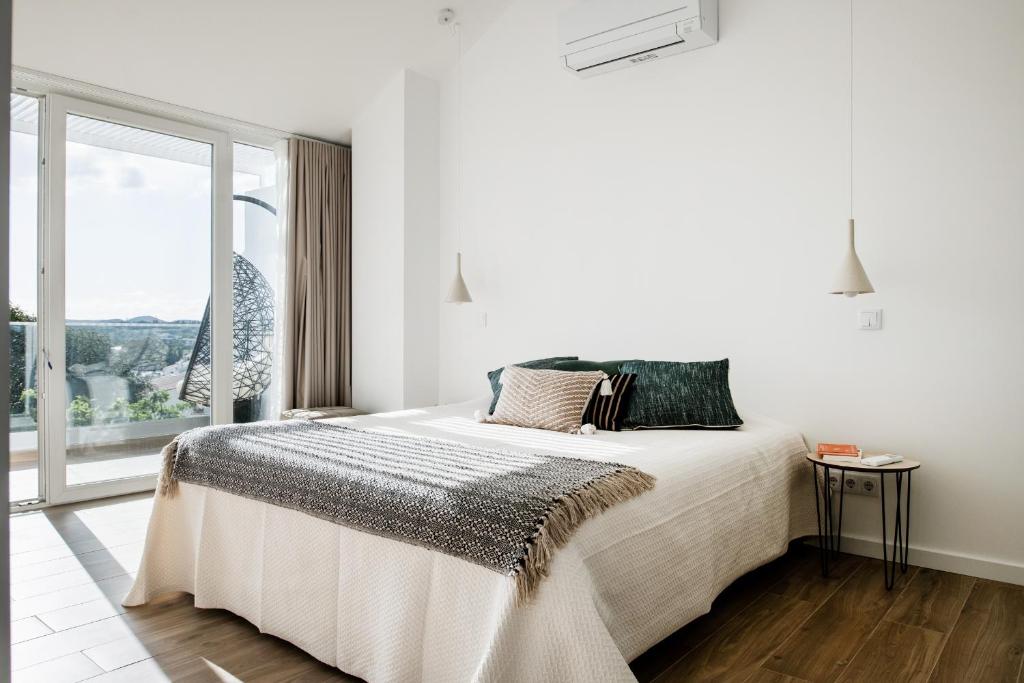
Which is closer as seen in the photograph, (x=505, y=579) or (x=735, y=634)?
(x=505, y=579)

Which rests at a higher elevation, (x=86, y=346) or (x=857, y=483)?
(x=86, y=346)

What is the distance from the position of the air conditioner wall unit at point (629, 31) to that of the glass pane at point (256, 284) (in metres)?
2.33

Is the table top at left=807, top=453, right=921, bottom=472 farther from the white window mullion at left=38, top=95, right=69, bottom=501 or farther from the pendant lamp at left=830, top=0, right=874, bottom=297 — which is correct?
the white window mullion at left=38, top=95, right=69, bottom=501

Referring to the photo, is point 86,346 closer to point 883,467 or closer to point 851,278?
point 851,278

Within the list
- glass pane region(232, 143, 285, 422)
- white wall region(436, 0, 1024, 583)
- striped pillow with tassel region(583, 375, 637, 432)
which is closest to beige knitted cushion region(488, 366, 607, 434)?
striped pillow with tassel region(583, 375, 637, 432)

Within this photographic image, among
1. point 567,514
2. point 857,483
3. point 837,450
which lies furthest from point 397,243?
point 567,514

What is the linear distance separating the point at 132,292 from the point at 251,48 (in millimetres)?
1617

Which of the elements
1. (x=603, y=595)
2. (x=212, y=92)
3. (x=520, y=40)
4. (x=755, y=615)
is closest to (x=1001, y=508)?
(x=755, y=615)

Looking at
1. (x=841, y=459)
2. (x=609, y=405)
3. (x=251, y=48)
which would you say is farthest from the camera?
(x=251, y=48)

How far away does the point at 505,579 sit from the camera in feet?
5.14

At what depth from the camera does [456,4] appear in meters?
4.01

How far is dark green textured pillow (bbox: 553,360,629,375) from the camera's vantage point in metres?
3.32

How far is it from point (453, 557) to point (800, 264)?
2.26m

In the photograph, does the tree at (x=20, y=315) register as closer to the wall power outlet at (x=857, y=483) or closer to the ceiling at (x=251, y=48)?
the ceiling at (x=251, y=48)
